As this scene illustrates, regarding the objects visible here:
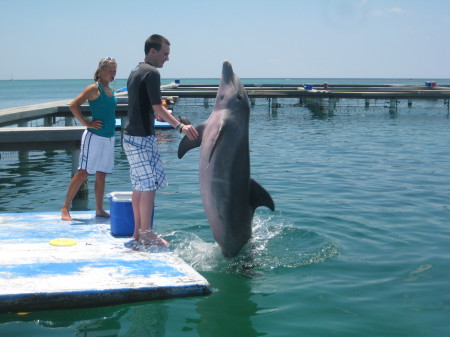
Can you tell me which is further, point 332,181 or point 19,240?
point 332,181

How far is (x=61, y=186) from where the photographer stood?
39.4 feet

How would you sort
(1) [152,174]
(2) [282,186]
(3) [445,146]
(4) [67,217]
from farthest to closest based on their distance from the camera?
1. (3) [445,146]
2. (2) [282,186]
3. (4) [67,217]
4. (1) [152,174]

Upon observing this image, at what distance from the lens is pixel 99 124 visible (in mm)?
6875

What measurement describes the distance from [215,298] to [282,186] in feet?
21.5

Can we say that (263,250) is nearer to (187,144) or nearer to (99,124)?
(187,144)

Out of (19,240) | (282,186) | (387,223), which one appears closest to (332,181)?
(282,186)

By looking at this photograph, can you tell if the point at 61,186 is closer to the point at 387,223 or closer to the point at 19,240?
the point at 19,240

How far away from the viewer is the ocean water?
4.71 m

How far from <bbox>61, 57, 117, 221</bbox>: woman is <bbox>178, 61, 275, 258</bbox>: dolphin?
1423 mm
